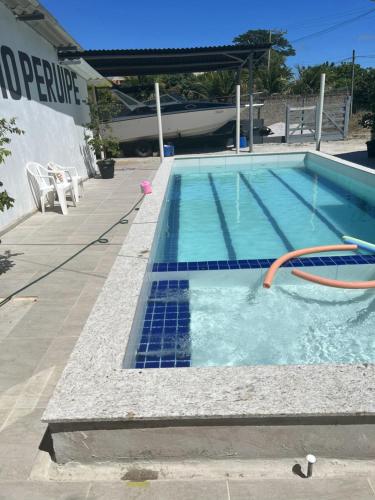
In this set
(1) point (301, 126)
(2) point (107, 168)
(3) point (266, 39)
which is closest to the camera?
(2) point (107, 168)

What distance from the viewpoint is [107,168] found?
966 centimetres

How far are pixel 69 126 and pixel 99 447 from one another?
8.51 meters

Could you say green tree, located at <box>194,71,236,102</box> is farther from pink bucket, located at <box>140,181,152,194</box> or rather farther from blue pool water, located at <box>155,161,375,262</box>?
pink bucket, located at <box>140,181,152,194</box>

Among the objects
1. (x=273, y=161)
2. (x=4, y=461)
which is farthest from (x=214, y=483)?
(x=273, y=161)

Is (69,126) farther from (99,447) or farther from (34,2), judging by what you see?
(99,447)

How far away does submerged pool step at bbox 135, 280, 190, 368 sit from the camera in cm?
236

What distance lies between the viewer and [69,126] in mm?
8805

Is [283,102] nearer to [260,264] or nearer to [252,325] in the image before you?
[260,264]

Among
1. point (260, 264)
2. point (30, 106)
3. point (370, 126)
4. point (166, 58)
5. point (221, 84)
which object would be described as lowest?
Answer: point (260, 264)

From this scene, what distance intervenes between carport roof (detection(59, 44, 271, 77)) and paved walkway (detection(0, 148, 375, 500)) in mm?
5547

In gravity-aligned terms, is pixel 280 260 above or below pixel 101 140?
below

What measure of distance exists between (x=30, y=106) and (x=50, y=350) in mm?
5527

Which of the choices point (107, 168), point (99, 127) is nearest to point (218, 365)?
point (107, 168)

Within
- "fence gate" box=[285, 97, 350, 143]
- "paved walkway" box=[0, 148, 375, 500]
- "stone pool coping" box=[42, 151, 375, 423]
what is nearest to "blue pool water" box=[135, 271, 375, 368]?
"stone pool coping" box=[42, 151, 375, 423]
